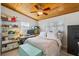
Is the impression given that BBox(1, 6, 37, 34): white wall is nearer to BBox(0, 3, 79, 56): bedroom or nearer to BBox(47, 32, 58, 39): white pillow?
BBox(0, 3, 79, 56): bedroom

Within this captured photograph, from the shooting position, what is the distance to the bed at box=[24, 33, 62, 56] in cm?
200

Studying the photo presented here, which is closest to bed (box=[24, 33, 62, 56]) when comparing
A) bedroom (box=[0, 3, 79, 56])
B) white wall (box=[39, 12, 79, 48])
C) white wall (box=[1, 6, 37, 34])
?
bedroom (box=[0, 3, 79, 56])

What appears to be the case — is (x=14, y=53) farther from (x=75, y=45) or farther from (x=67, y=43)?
(x=75, y=45)

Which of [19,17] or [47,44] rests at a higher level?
[19,17]

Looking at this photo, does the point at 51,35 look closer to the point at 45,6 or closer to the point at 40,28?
the point at 40,28

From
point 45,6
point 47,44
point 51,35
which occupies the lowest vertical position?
point 47,44

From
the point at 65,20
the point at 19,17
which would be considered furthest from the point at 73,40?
the point at 19,17

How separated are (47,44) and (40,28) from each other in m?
0.33

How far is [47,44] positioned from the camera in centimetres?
201

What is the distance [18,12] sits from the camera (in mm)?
2008

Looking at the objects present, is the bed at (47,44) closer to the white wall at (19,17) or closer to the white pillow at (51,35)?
the white pillow at (51,35)

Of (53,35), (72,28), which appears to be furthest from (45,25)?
(72,28)

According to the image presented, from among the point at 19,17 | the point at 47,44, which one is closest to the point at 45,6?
the point at 19,17

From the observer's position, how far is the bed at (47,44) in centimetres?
200
